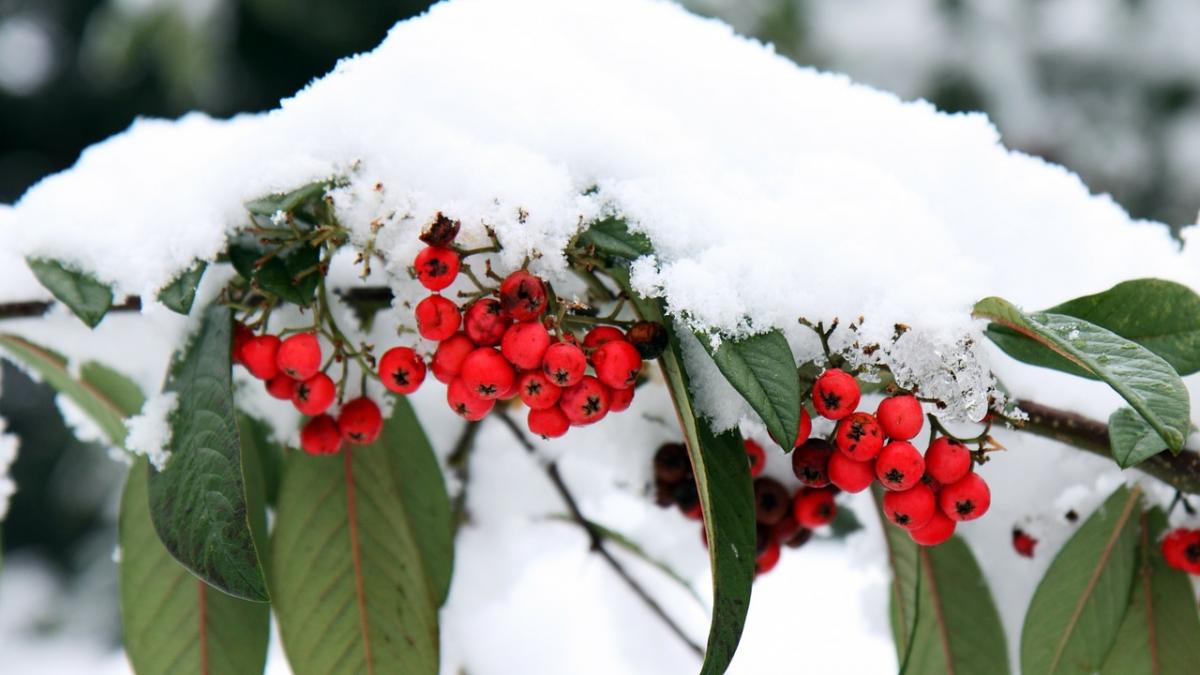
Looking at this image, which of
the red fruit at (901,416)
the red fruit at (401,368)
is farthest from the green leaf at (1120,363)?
the red fruit at (401,368)

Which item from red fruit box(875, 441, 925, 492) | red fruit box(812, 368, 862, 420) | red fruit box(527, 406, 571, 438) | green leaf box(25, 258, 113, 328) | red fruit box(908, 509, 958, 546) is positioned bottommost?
green leaf box(25, 258, 113, 328)

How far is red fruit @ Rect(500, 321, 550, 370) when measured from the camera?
92cm

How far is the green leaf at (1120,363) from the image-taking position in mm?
783

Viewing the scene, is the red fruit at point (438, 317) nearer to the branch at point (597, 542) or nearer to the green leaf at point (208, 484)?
the green leaf at point (208, 484)

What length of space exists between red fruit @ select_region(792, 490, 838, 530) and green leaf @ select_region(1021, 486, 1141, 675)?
0.84 feet

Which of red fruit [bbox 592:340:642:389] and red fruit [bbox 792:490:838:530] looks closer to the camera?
red fruit [bbox 592:340:642:389]

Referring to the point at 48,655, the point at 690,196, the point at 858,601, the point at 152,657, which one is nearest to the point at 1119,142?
the point at 858,601

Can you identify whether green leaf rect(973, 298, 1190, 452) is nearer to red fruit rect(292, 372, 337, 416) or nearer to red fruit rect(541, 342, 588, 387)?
red fruit rect(541, 342, 588, 387)

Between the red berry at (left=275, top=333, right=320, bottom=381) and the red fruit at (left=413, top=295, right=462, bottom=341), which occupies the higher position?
the red fruit at (left=413, top=295, right=462, bottom=341)

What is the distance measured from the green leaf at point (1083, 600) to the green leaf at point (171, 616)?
0.91 meters

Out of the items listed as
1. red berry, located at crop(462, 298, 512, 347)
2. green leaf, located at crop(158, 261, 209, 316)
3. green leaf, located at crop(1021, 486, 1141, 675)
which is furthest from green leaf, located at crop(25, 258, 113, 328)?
green leaf, located at crop(1021, 486, 1141, 675)

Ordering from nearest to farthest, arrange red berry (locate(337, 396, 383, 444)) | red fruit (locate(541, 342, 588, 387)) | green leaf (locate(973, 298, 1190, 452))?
green leaf (locate(973, 298, 1190, 452)) → red fruit (locate(541, 342, 588, 387)) → red berry (locate(337, 396, 383, 444))

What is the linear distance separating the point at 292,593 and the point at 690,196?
26.1 inches

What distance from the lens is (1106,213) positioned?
1297mm
